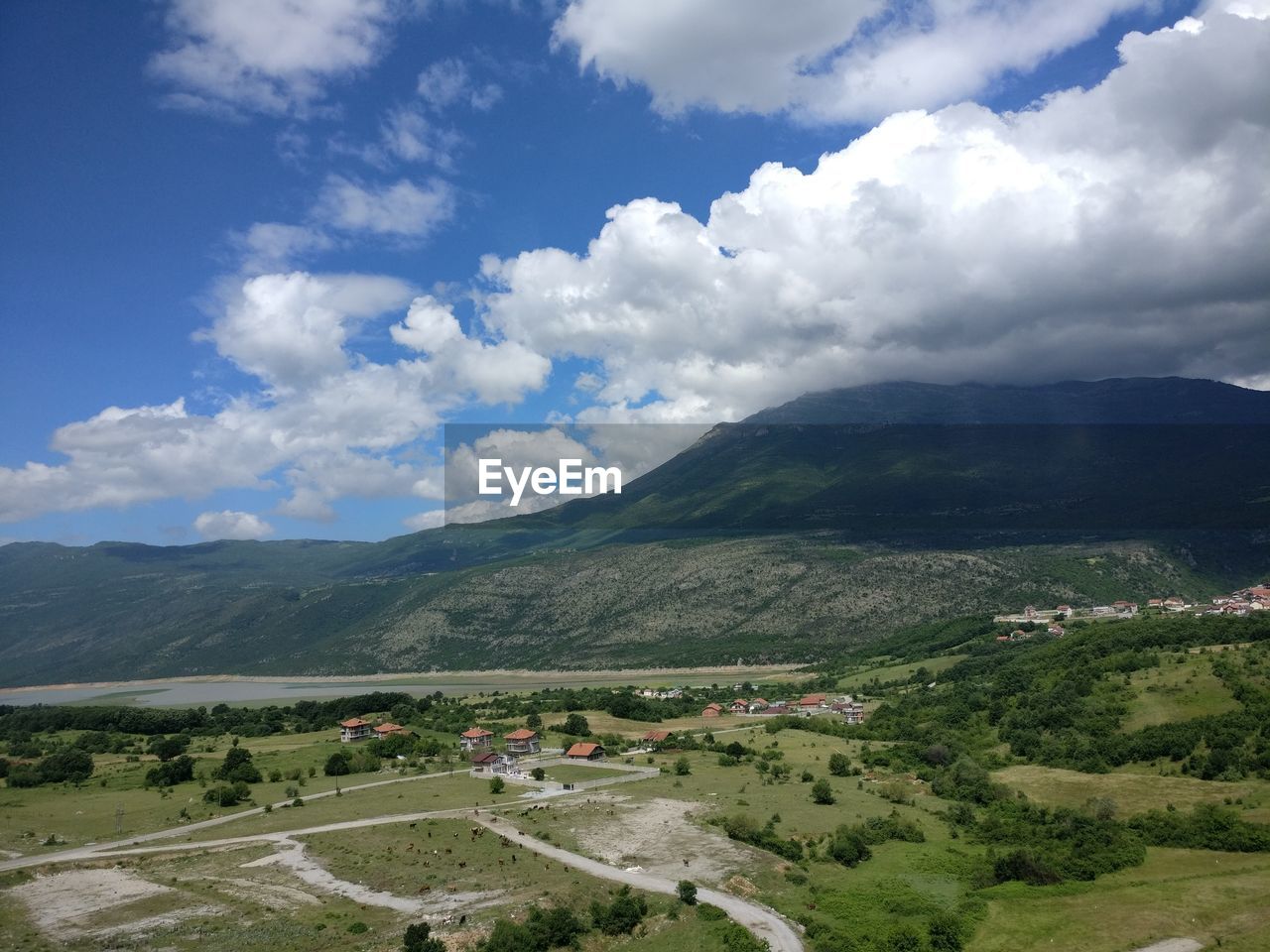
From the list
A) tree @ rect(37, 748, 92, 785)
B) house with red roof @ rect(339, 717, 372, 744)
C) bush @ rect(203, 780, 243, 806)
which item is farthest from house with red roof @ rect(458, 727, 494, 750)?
tree @ rect(37, 748, 92, 785)

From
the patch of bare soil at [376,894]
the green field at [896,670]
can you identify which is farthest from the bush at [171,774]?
the green field at [896,670]

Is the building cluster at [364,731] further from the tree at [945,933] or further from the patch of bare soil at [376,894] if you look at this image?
the tree at [945,933]

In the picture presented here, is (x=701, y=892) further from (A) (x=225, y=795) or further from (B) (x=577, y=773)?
(A) (x=225, y=795)

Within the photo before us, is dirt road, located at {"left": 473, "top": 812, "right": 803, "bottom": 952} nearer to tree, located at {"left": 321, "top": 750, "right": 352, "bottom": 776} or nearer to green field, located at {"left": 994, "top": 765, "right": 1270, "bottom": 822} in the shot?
green field, located at {"left": 994, "top": 765, "right": 1270, "bottom": 822}

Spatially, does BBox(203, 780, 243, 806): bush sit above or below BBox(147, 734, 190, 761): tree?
above

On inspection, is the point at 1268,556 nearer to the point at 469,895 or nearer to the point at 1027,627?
the point at 1027,627

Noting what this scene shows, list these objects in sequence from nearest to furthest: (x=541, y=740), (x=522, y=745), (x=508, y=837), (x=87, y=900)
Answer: (x=87, y=900) → (x=508, y=837) → (x=522, y=745) → (x=541, y=740)

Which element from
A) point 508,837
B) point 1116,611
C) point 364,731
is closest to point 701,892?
point 508,837
